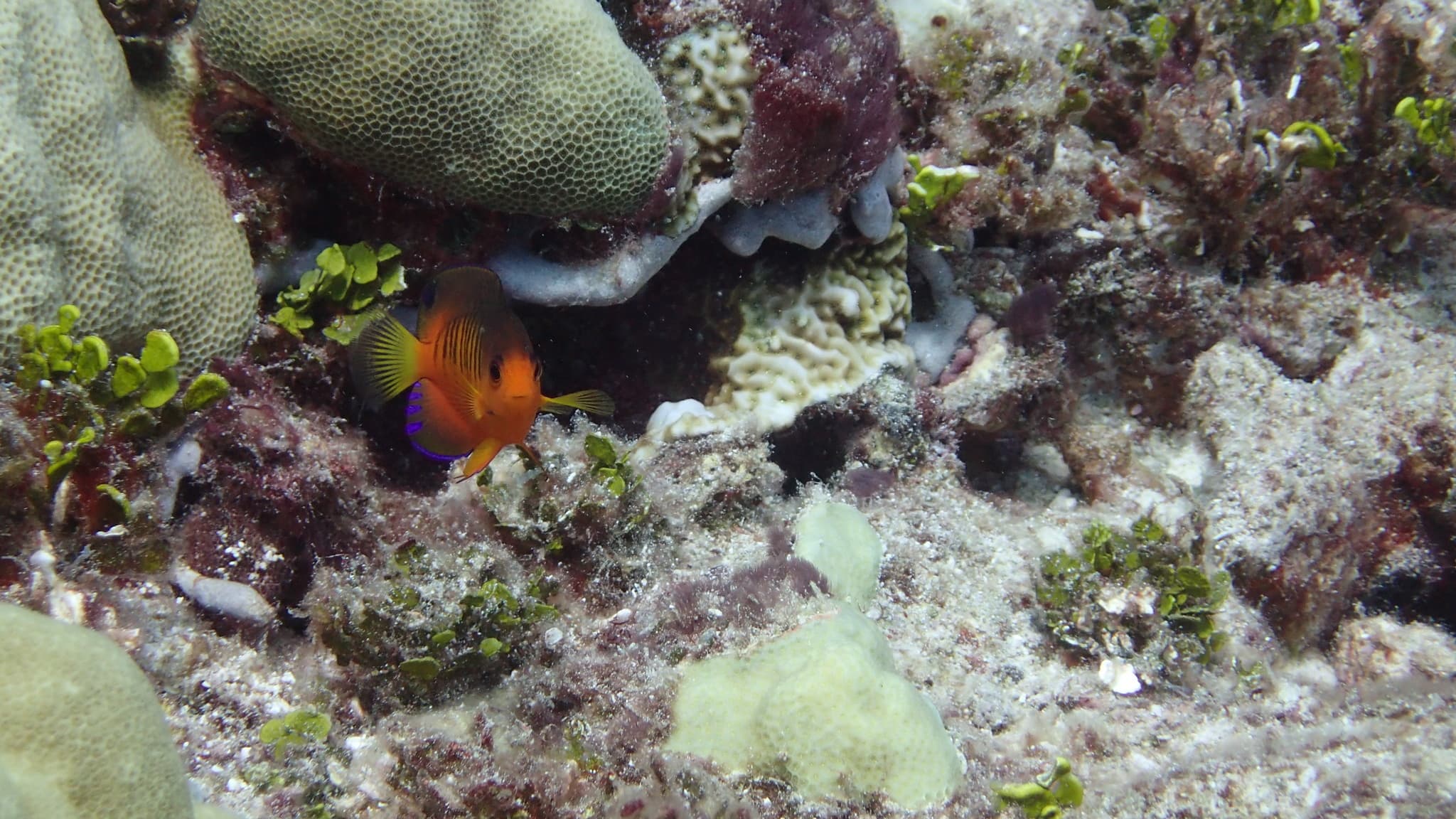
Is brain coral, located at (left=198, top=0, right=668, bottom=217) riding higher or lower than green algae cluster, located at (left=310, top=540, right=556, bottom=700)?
higher

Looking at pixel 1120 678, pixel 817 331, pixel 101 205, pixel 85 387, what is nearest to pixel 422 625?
pixel 85 387

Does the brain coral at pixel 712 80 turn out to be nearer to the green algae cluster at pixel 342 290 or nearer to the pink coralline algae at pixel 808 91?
the pink coralline algae at pixel 808 91

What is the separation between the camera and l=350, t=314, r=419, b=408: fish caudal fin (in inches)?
97.4

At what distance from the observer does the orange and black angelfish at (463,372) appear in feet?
7.59

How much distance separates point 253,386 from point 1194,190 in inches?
178

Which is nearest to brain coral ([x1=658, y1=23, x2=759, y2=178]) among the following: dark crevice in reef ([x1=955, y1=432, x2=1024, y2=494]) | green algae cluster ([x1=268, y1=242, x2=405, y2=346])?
green algae cluster ([x1=268, y1=242, x2=405, y2=346])

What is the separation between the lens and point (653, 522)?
3.07m

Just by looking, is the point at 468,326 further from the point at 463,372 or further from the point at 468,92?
the point at 468,92

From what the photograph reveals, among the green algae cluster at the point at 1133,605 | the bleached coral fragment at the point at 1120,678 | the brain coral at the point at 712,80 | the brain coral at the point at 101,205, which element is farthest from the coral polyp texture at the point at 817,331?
the brain coral at the point at 101,205

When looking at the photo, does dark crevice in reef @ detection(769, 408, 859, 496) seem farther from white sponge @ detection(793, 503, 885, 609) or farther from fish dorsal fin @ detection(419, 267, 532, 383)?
fish dorsal fin @ detection(419, 267, 532, 383)

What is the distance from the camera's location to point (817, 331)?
3924 mm

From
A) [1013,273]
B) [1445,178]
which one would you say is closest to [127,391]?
[1013,273]

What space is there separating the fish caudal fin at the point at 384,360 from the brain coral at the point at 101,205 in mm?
593

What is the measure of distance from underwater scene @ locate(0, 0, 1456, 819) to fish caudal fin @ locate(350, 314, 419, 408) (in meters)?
0.02
